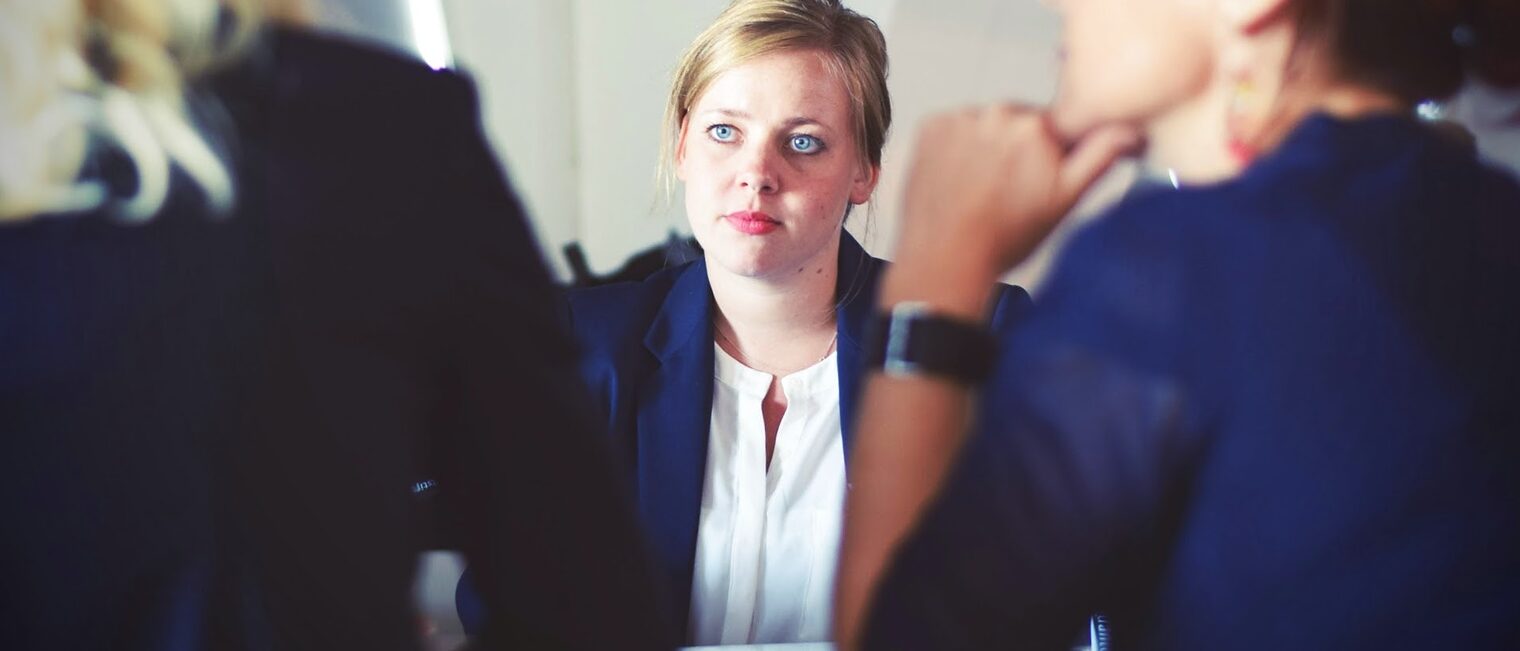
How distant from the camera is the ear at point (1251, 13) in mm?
606

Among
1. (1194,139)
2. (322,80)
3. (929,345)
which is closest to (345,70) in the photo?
(322,80)

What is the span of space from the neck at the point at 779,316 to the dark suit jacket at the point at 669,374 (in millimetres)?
11

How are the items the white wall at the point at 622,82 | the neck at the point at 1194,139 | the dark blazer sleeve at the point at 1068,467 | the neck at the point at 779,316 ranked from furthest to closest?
the neck at the point at 779,316 < the white wall at the point at 622,82 < the neck at the point at 1194,139 < the dark blazer sleeve at the point at 1068,467

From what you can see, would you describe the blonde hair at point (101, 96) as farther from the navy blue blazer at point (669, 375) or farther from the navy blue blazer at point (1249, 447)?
the navy blue blazer at point (1249, 447)

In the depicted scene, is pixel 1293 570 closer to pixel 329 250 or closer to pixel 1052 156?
pixel 1052 156

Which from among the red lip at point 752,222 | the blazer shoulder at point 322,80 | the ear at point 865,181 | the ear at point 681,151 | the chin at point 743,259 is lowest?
the chin at point 743,259

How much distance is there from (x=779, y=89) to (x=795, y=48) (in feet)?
0.11

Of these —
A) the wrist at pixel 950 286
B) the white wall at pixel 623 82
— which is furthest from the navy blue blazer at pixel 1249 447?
the white wall at pixel 623 82

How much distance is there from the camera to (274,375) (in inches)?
21.5

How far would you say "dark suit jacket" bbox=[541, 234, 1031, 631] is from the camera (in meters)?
0.78

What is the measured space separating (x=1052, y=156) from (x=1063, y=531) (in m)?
0.26

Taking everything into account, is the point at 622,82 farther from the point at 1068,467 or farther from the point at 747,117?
the point at 1068,467

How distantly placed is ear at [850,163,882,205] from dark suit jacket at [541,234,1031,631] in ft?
0.12

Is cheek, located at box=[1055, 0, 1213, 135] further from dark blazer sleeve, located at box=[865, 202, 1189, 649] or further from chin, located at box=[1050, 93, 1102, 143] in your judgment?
dark blazer sleeve, located at box=[865, 202, 1189, 649]
